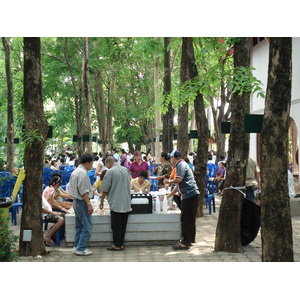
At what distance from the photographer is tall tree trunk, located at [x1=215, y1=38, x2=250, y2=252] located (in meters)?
9.56

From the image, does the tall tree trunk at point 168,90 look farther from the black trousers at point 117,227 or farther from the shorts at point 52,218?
the black trousers at point 117,227

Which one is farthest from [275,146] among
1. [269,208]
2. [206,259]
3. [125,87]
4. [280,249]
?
[125,87]

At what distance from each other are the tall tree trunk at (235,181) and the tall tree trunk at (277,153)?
330 cm

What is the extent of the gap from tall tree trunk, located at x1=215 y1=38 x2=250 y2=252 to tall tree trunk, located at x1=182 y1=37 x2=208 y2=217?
15.2 ft

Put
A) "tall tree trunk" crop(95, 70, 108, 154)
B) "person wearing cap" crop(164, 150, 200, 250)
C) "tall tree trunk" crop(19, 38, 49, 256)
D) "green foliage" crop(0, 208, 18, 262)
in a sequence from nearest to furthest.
Result: 1. "green foliage" crop(0, 208, 18, 262)
2. "tall tree trunk" crop(19, 38, 49, 256)
3. "person wearing cap" crop(164, 150, 200, 250)
4. "tall tree trunk" crop(95, 70, 108, 154)

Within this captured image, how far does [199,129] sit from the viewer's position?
1452 cm

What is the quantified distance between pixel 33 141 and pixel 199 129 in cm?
641

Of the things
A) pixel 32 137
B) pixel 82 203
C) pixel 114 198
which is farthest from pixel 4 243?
pixel 114 198

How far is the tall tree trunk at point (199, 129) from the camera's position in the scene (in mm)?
14281

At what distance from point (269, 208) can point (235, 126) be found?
3609 millimetres

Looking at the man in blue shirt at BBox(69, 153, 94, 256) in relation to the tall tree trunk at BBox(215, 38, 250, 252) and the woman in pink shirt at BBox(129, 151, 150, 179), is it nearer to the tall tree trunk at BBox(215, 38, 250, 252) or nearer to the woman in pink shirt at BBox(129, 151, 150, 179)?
the tall tree trunk at BBox(215, 38, 250, 252)

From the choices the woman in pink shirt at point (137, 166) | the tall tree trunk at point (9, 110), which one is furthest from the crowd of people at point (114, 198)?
the tall tree trunk at point (9, 110)

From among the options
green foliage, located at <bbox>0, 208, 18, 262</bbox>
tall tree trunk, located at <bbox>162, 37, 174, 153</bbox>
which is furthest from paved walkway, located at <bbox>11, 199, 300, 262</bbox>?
tall tree trunk, located at <bbox>162, 37, 174, 153</bbox>

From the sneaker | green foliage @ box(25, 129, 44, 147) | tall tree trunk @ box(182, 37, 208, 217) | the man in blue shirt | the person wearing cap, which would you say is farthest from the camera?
tall tree trunk @ box(182, 37, 208, 217)
